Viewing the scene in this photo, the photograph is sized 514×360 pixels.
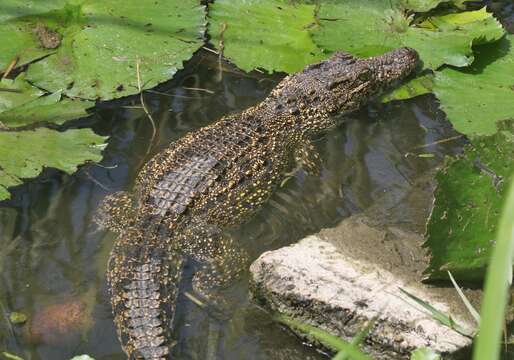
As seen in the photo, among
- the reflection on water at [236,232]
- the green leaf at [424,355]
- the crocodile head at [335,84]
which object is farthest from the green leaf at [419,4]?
the green leaf at [424,355]

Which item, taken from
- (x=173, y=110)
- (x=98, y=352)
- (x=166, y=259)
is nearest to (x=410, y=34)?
(x=173, y=110)

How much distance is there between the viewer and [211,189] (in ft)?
14.2

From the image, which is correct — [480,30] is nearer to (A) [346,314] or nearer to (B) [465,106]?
(B) [465,106]

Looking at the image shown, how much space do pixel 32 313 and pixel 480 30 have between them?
356cm

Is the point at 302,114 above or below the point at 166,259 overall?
above

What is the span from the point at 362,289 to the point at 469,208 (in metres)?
0.64

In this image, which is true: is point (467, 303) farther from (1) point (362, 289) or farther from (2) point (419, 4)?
(2) point (419, 4)

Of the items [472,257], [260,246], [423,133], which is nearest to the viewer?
[472,257]

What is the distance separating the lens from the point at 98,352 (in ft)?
11.6

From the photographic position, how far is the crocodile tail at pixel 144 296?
11.4ft

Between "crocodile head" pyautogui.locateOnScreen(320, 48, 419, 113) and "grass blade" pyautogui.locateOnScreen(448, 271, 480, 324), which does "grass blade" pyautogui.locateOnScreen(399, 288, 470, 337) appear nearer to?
Answer: "grass blade" pyautogui.locateOnScreen(448, 271, 480, 324)

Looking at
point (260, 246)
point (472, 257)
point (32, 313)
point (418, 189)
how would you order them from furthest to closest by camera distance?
point (418, 189)
point (260, 246)
point (32, 313)
point (472, 257)

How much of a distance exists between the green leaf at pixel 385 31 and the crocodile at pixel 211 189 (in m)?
0.09

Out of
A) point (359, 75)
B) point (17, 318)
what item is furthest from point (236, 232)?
point (359, 75)
